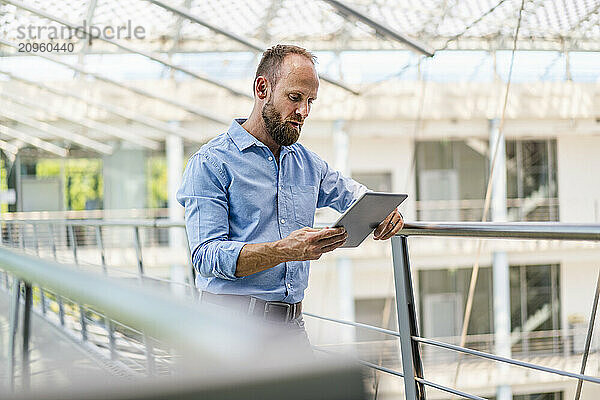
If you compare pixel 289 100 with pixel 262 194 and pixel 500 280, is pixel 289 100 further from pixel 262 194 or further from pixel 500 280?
pixel 500 280

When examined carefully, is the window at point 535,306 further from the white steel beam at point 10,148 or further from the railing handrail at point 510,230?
the white steel beam at point 10,148

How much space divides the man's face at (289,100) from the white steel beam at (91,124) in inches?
251

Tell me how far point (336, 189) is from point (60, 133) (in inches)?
284

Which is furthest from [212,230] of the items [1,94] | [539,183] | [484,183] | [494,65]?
[484,183]

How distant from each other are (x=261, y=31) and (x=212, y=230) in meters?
6.19

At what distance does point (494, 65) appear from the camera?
5.30 m

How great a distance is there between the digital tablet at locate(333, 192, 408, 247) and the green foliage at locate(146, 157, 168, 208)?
8451mm

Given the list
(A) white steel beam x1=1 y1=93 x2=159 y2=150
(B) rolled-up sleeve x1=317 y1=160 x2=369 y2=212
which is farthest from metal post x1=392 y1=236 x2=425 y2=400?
(A) white steel beam x1=1 y1=93 x2=159 y2=150

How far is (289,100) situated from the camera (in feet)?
4.08

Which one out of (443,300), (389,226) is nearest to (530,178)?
(443,300)

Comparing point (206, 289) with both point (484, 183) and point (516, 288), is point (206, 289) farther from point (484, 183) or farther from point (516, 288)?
point (484, 183)

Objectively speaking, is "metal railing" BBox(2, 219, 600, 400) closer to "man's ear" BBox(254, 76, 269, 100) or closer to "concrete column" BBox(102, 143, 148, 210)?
"man's ear" BBox(254, 76, 269, 100)

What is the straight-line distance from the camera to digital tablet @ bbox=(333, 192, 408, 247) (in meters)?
1.15

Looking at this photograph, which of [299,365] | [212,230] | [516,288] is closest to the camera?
[299,365]
